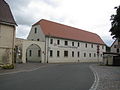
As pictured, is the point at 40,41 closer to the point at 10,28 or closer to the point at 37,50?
the point at 37,50

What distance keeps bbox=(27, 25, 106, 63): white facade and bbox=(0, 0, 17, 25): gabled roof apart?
1759cm

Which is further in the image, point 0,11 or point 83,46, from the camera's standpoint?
point 83,46

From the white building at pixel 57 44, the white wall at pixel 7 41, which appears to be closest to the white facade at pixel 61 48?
the white building at pixel 57 44

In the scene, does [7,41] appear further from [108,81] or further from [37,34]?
[37,34]

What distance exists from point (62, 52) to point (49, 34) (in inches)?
256

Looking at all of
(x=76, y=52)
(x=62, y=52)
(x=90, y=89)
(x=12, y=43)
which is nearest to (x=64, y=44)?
(x=62, y=52)

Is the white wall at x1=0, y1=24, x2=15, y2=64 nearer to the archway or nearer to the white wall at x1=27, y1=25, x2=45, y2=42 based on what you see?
the archway

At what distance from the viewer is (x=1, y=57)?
24094 mm

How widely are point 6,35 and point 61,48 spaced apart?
24.7m

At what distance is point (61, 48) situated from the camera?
159 ft

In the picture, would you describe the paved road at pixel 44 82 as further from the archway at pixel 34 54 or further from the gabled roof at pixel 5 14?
the archway at pixel 34 54

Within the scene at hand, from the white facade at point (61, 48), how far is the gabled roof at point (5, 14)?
17.6 m

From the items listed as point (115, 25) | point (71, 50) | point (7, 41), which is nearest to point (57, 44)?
point (71, 50)

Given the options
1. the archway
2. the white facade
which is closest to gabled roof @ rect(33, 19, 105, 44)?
the white facade
